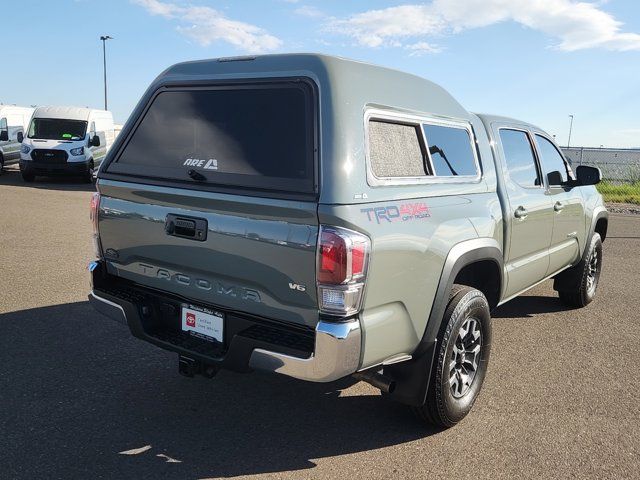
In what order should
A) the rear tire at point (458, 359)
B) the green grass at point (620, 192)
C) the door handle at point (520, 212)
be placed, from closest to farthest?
the rear tire at point (458, 359)
the door handle at point (520, 212)
the green grass at point (620, 192)

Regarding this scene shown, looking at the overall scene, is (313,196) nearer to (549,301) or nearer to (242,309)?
(242,309)

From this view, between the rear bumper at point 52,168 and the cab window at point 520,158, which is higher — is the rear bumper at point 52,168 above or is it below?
below

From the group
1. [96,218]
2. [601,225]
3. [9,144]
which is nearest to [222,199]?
[96,218]

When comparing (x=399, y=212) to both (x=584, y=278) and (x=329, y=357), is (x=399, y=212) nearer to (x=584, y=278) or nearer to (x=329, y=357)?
(x=329, y=357)

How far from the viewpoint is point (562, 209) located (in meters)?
5.12

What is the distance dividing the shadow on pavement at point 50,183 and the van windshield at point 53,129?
1.45 metres

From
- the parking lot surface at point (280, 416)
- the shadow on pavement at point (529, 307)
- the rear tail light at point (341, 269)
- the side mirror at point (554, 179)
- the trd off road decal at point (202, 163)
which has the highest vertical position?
the trd off road decal at point (202, 163)

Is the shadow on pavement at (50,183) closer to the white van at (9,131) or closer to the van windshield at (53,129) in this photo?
the white van at (9,131)

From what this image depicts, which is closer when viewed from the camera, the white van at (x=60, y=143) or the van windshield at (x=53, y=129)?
the white van at (x=60, y=143)

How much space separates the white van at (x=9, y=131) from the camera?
759 inches

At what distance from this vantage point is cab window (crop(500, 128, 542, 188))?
14.4 ft

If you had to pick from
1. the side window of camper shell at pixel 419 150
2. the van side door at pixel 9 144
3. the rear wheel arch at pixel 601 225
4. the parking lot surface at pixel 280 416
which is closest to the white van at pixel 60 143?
the van side door at pixel 9 144

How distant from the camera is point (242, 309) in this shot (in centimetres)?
293

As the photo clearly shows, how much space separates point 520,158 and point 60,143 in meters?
15.8
